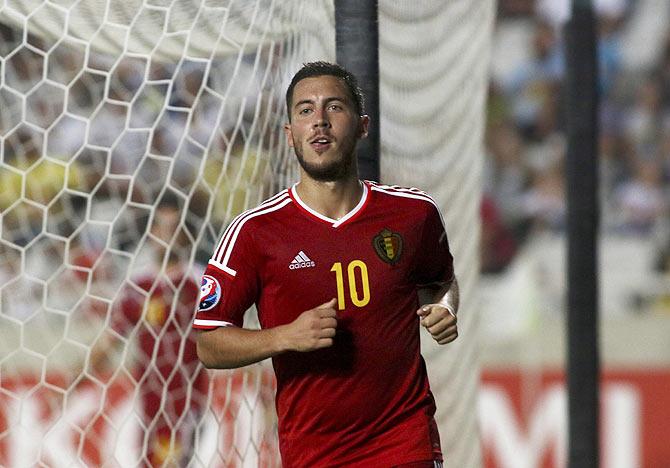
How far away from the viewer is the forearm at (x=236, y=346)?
2.81 metres

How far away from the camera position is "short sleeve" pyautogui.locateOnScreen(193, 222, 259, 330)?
2941mm

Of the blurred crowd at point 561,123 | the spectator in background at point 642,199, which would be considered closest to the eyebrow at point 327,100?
the blurred crowd at point 561,123

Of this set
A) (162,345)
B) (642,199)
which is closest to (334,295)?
(162,345)

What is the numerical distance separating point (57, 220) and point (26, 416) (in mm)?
641

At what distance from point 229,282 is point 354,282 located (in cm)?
28

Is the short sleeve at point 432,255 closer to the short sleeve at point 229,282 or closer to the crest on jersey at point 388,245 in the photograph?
the crest on jersey at point 388,245

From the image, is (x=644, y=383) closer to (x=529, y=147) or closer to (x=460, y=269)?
(x=529, y=147)

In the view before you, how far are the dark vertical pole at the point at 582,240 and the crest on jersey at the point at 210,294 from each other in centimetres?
334

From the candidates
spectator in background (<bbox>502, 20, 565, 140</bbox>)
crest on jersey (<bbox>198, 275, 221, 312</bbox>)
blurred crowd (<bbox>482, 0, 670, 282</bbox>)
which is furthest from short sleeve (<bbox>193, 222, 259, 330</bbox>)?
spectator in background (<bbox>502, 20, 565, 140</bbox>)

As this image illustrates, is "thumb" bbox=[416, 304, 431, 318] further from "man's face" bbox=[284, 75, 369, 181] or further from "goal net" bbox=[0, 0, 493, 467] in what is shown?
"goal net" bbox=[0, 0, 493, 467]

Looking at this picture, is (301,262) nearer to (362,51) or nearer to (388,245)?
(388,245)

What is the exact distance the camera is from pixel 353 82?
3123mm

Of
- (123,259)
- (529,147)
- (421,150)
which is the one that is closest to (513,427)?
(529,147)

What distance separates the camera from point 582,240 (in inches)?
237
